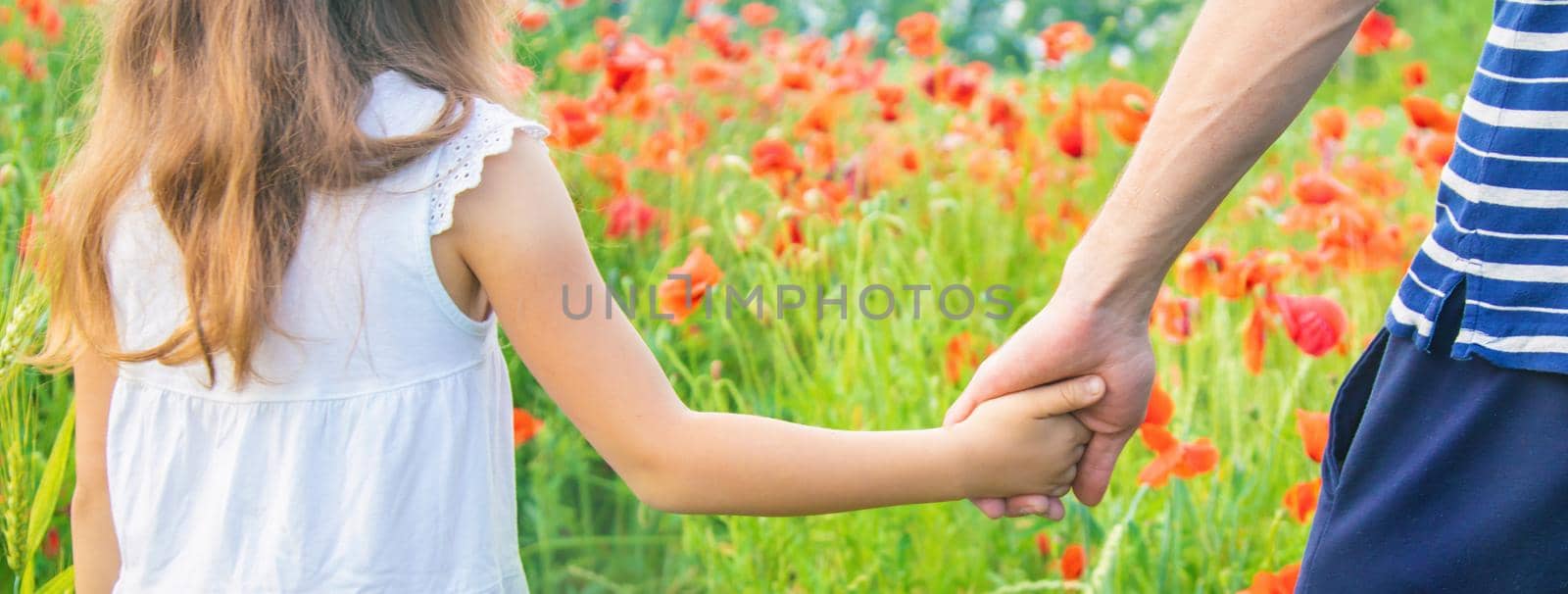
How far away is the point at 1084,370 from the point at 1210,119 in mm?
289

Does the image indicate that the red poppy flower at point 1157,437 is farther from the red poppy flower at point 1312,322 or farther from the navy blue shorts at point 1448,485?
the navy blue shorts at point 1448,485

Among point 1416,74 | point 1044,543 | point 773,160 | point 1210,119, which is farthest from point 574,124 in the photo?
point 1416,74

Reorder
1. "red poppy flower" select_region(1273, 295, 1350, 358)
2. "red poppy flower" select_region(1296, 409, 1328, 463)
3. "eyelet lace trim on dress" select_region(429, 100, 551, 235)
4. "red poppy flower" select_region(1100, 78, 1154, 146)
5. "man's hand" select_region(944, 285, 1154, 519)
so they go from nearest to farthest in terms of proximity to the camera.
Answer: "eyelet lace trim on dress" select_region(429, 100, 551, 235)
"man's hand" select_region(944, 285, 1154, 519)
"red poppy flower" select_region(1296, 409, 1328, 463)
"red poppy flower" select_region(1273, 295, 1350, 358)
"red poppy flower" select_region(1100, 78, 1154, 146)

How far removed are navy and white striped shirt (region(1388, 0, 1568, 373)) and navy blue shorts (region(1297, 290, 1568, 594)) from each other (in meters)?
0.02

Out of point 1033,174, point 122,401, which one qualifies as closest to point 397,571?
point 122,401

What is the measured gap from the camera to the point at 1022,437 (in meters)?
1.19

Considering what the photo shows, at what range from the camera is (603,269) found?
7.63ft

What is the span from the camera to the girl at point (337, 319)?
0.92 m

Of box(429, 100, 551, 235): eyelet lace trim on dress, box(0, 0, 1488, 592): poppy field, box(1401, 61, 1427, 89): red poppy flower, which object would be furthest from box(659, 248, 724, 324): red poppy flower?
box(1401, 61, 1427, 89): red poppy flower

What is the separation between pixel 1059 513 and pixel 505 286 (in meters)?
0.58

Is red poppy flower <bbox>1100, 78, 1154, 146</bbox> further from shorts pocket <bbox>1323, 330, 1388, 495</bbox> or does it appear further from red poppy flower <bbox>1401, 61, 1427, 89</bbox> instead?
shorts pocket <bbox>1323, 330, 1388, 495</bbox>

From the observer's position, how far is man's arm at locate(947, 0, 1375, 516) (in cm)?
92

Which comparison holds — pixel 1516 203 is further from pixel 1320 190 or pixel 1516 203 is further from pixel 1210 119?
pixel 1320 190

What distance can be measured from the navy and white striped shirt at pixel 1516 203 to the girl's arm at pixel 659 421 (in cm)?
39
